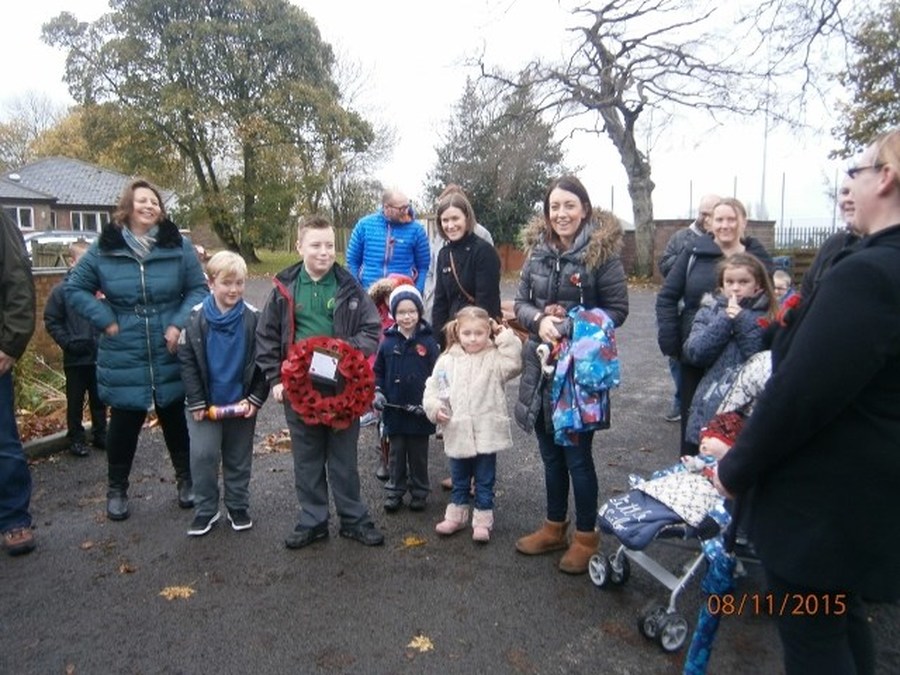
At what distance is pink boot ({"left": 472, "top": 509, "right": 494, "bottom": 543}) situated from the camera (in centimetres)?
429

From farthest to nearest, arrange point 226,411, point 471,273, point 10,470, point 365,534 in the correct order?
point 471,273 < point 226,411 < point 365,534 < point 10,470

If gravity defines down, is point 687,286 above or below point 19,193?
below

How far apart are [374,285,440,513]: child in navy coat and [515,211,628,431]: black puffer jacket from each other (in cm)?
102

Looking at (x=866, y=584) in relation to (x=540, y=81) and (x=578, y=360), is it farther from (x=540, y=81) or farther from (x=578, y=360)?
(x=540, y=81)

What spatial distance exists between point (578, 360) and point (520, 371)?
706mm

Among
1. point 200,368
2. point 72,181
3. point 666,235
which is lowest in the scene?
point 200,368

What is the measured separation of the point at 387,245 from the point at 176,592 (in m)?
2.97

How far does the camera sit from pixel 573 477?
3.89m

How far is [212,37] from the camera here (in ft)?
103

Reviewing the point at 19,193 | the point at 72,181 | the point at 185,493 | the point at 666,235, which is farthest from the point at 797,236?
the point at 72,181

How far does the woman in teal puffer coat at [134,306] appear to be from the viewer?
454 centimetres

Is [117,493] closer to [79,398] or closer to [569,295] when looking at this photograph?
[79,398]

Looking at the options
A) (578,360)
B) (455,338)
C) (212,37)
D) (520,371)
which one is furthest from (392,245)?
(212,37)

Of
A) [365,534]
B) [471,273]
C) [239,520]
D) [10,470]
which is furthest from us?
[471,273]
